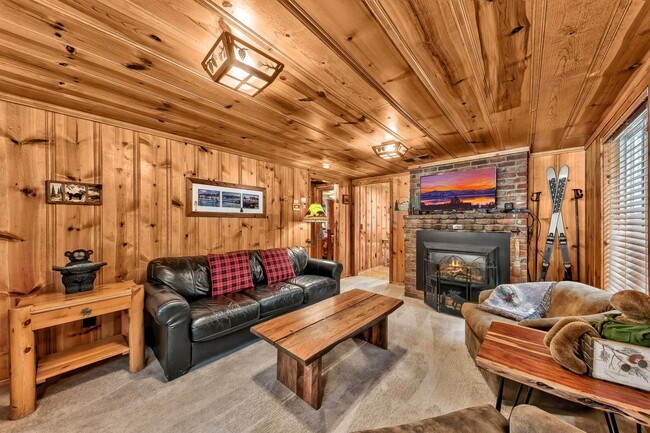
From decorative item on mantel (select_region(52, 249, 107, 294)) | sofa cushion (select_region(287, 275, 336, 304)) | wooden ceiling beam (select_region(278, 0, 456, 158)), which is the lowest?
sofa cushion (select_region(287, 275, 336, 304))

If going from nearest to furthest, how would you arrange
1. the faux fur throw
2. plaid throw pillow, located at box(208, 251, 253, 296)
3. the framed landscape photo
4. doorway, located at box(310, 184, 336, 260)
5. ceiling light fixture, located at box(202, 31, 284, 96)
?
ceiling light fixture, located at box(202, 31, 284, 96) < the faux fur throw < the framed landscape photo < plaid throw pillow, located at box(208, 251, 253, 296) < doorway, located at box(310, 184, 336, 260)

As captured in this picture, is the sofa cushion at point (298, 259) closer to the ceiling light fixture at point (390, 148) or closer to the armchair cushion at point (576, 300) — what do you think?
the ceiling light fixture at point (390, 148)

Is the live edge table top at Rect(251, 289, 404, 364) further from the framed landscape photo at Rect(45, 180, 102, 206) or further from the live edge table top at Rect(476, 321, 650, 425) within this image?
the framed landscape photo at Rect(45, 180, 102, 206)

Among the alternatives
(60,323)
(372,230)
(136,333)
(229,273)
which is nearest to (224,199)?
(229,273)

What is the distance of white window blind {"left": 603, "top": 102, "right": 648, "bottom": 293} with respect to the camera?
1.76m

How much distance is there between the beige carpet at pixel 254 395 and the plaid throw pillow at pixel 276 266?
999 millimetres

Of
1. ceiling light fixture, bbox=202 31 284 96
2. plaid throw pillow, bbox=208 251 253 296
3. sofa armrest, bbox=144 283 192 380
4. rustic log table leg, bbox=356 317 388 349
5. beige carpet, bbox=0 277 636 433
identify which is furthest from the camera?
plaid throw pillow, bbox=208 251 253 296

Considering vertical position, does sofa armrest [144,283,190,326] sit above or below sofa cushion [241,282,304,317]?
above

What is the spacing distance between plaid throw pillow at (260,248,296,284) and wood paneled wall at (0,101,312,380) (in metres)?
0.55

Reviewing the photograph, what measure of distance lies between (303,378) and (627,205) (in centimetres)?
294

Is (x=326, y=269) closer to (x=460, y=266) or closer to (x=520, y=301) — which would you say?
(x=460, y=266)

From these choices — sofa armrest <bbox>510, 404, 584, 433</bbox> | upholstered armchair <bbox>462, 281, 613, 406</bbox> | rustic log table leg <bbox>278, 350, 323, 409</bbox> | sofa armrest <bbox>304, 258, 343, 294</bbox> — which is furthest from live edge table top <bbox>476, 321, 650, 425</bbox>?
sofa armrest <bbox>304, 258, 343, 294</bbox>

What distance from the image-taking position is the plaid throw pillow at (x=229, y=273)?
2.72 meters

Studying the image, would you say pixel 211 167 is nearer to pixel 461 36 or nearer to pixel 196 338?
pixel 196 338
